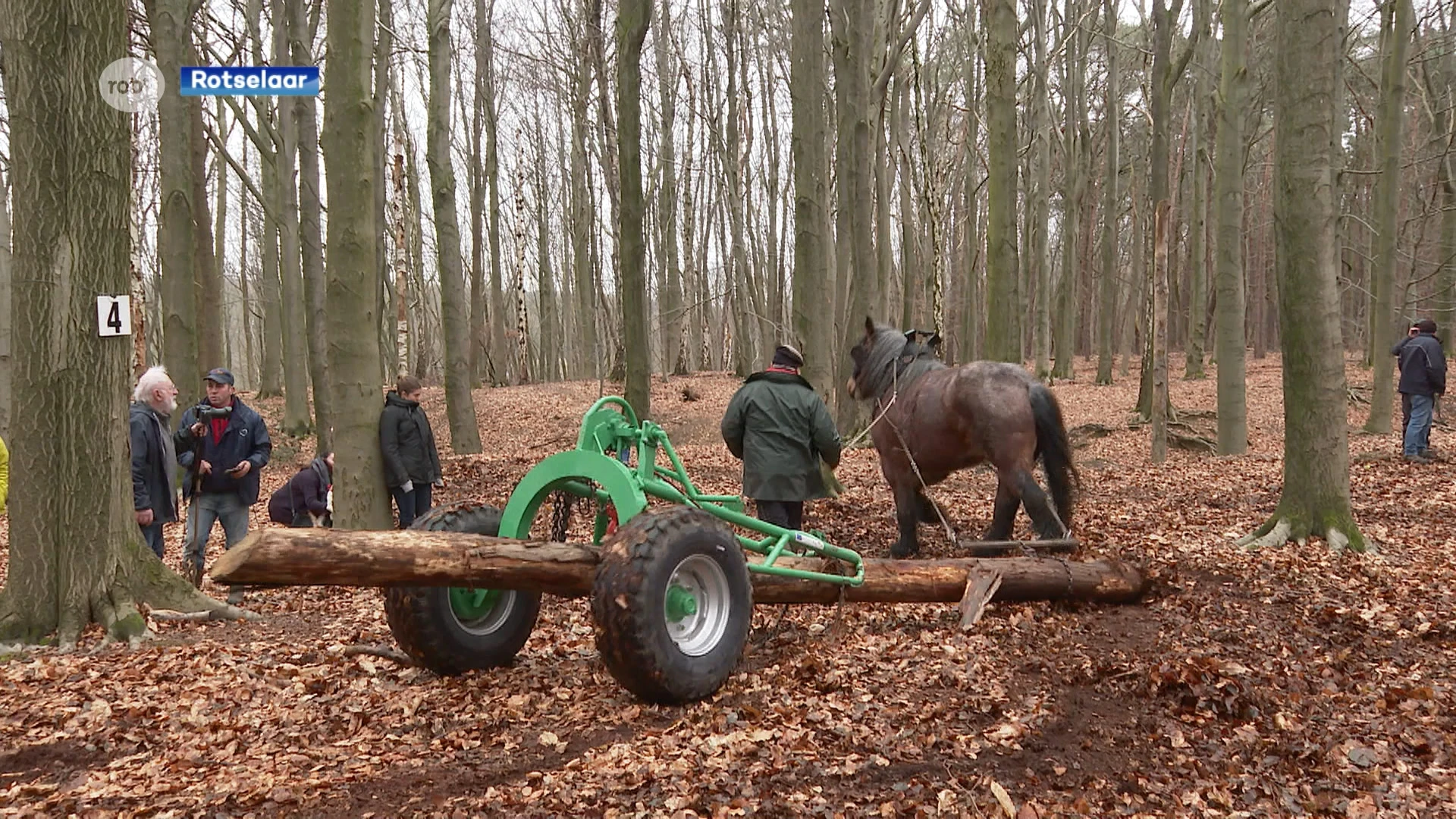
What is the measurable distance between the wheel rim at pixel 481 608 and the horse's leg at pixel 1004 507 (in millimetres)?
4024

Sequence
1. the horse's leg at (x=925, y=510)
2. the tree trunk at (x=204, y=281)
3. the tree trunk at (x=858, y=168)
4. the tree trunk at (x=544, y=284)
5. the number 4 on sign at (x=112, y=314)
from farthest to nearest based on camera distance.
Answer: the tree trunk at (x=544, y=284) → the tree trunk at (x=204, y=281) → the tree trunk at (x=858, y=168) → the horse's leg at (x=925, y=510) → the number 4 on sign at (x=112, y=314)

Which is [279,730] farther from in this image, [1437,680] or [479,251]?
[479,251]

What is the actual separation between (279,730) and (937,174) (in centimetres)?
1930

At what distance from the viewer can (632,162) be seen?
34.4 ft

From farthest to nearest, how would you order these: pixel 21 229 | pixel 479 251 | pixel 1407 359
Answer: pixel 479 251
pixel 1407 359
pixel 21 229

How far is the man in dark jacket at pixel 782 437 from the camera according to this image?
6.98 m

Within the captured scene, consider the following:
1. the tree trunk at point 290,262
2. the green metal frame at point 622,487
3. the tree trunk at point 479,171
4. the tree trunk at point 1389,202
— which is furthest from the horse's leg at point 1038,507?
the tree trunk at point 479,171

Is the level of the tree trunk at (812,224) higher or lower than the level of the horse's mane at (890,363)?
higher

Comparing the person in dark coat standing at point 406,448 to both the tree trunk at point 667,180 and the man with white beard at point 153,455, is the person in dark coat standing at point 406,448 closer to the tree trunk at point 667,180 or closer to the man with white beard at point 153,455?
the man with white beard at point 153,455

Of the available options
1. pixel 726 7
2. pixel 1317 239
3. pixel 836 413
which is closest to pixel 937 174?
pixel 726 7

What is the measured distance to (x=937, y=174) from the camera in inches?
823

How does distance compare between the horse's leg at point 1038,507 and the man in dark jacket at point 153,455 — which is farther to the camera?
the horse's leg at point 1038,507

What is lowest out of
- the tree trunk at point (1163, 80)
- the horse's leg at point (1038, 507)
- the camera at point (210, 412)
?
the horse's leg at point (1038, 507)

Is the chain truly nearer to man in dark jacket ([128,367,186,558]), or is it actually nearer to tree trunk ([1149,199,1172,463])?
man in dark jacket ([128,367,186,558])
